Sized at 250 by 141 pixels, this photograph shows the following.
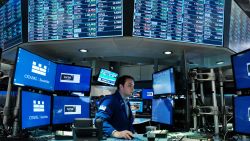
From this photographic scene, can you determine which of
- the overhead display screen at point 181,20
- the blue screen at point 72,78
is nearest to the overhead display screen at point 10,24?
the blue screen at point 72,78

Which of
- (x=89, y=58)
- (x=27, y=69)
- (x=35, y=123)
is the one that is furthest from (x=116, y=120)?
(x=89, y=58)

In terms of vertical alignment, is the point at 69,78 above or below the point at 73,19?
below

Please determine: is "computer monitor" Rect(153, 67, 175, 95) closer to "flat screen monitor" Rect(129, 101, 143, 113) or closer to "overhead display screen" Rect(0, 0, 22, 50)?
"overhead display screen" Rect(0, 0, 22, 50)

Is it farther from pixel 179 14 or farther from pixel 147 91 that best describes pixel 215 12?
pixel 147 91

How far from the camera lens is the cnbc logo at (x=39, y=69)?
2614mm

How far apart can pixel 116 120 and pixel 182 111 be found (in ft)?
3.02

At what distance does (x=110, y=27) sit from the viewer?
3723mm

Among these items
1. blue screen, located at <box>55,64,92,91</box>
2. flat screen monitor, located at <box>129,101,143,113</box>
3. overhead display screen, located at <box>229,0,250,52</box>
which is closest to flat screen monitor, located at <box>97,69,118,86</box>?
flat screen monitor, located at <box>129,101,143,113</box>

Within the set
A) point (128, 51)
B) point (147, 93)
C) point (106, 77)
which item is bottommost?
point (147, 93)

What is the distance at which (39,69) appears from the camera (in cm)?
276

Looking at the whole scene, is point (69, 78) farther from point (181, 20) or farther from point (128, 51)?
point (181, 20)

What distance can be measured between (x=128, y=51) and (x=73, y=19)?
103 cm

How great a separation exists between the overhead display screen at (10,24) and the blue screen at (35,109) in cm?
155

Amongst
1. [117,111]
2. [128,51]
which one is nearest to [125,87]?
[117,111]
